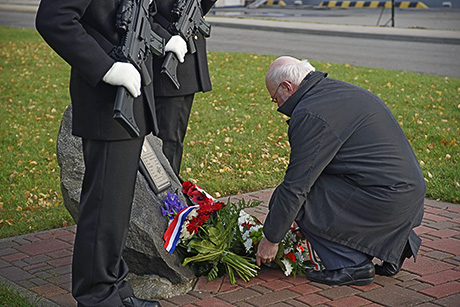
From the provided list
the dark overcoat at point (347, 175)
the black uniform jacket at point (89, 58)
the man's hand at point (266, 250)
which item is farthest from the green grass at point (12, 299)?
the dark overcoat at point (347, 175)

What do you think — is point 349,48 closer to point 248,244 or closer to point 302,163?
point 248,244

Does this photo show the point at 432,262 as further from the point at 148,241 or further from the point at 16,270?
the point at 16,270

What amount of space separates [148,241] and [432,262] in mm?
1777

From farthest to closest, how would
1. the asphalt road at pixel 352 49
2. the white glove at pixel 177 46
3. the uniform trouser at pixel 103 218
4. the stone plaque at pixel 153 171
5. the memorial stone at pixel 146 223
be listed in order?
the asphalt road at pixel 352 49, the white glove at pixel 177 46, the stone plaque at pixel 153 171, the memorial stone at pixel 146 223, the uniform trouser at pixel 103 218

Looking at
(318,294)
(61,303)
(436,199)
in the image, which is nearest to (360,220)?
(318,294)

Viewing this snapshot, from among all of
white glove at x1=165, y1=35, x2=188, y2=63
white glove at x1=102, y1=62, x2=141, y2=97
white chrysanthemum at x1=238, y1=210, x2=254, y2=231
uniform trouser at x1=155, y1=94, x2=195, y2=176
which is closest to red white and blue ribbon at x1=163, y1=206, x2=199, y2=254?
white chrysanthemum at x1=238, y1=210, x2=254, y2=231

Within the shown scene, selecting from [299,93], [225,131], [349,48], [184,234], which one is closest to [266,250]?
[184,234]

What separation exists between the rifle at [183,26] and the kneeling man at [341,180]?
0.74 meters

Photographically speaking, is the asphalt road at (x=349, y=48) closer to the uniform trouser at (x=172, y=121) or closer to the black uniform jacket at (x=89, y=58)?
the uniform trouser at (x=172, y=121)

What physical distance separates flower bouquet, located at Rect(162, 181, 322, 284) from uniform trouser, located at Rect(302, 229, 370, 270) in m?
0.19

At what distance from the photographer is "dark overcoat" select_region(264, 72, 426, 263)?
3.68m

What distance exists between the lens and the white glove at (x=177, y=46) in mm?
4211

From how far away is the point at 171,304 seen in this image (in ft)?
12.1

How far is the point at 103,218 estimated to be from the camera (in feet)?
10.5
